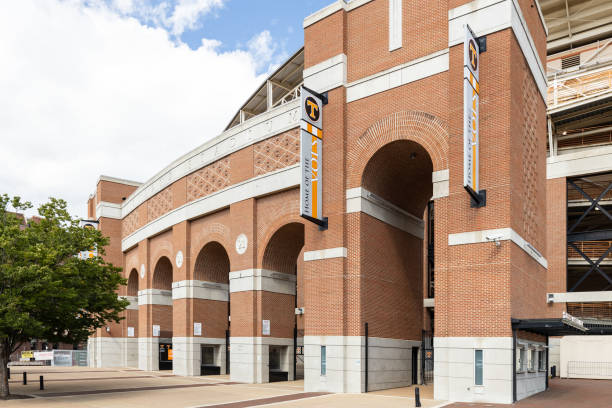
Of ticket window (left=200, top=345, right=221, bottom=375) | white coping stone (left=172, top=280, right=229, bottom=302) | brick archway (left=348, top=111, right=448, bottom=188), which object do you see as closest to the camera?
brick archway (left=348, top=111, right=448, bottom=188)

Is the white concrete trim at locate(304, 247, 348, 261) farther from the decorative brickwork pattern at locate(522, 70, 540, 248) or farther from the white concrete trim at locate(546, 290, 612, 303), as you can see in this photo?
the white concrete trim at locate(546, 290, 612, 303)

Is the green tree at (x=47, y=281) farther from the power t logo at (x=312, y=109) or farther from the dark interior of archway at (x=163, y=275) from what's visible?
the dark interior of archway at (x=163, y=275)

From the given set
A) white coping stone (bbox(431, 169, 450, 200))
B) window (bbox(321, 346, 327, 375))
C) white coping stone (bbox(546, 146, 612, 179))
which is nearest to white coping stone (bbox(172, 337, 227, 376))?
window (bbox(321, 346, 327, 375))

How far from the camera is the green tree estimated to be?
2128 cm

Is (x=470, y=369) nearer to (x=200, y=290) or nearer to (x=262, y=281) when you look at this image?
(x=262, y=281)

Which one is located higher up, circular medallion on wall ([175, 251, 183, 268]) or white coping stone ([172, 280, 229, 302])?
circular medallion on wall ([175, 251, 183, 268])

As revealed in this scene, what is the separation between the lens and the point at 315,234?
77.3 ft

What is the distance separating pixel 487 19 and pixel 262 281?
1590 centimetres

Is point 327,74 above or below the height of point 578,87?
below

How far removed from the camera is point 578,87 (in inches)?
1403

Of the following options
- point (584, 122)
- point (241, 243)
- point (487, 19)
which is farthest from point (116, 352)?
point (487, 19)

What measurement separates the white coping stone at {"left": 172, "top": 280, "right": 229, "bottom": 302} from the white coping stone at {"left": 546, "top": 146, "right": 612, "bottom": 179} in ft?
68.1

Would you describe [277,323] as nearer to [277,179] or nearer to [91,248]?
[277,179]

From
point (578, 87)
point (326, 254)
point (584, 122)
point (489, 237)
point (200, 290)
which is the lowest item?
point (200, 290)
